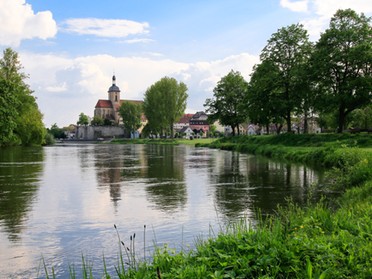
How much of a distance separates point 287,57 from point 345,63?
12.0 meters

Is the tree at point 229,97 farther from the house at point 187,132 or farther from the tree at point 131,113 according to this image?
the house at point 187,132

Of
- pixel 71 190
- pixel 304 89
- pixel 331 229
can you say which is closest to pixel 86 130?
pixel 304 89

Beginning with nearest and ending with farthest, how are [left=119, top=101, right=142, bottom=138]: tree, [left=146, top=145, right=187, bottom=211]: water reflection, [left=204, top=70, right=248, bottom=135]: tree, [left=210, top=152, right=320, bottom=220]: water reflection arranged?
A: [left=210, top=152, right=320, bottom=220]: water reflection < [left=146, top=145, right=187, bottom=211]: water reflection < [left=204, top=70, right=248, bottom=135]: tree < [left=119, top=101, right=142, bottom=138]: tree

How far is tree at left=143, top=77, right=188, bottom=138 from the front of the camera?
4341 inches

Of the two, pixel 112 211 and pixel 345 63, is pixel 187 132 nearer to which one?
pixel 345 63

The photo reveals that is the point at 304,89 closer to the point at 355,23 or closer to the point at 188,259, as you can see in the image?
the point at 355,23

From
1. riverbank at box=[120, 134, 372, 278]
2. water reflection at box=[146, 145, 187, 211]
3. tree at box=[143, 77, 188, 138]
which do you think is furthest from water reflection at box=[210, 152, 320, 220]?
tree at box=[143, 77, 188, 138]

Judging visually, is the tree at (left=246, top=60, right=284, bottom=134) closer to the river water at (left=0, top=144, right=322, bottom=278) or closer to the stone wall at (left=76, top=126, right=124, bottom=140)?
the river water at (left=0, top=144, right=322, bottom=278)

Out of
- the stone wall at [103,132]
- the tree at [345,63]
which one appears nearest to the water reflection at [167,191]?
the tree at [345,63]

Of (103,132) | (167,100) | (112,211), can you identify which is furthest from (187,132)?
(112,211)

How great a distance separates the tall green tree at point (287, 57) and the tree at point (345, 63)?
22.2ft

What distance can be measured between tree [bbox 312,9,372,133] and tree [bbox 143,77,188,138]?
66.1 m

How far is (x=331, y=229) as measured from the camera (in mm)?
7738

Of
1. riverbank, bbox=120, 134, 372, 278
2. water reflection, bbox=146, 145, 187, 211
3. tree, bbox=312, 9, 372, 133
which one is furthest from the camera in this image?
tree, bbox=312, 9, 372, 133
